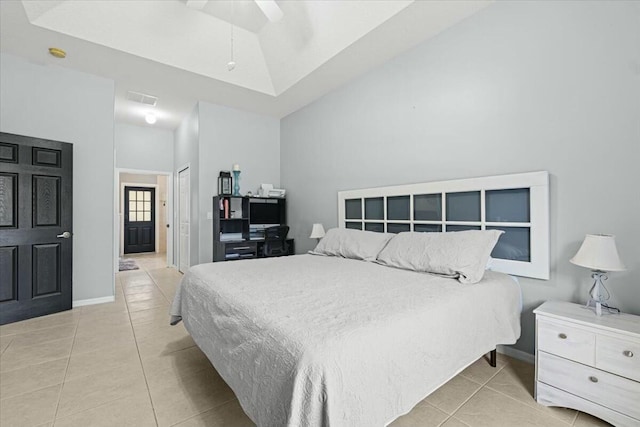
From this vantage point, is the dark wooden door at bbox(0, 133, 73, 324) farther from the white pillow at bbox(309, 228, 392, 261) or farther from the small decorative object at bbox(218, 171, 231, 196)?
the white pillow at bbox(309, 228, 392, 261)

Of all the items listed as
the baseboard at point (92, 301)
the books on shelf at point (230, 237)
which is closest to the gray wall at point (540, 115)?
the books on shelf at point (230, 237)

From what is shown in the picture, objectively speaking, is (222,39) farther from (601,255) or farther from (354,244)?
(601,255)

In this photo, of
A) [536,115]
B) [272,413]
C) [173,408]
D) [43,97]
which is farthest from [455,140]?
[43,97]

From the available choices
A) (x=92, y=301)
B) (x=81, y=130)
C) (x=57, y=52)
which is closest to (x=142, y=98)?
(x=81, y=130)

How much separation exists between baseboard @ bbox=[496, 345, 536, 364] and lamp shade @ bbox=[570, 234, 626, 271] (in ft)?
3.04

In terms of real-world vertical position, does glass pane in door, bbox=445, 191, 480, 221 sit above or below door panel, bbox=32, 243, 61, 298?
above

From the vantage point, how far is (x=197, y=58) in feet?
11.7

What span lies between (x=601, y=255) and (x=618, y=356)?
55 centimetres

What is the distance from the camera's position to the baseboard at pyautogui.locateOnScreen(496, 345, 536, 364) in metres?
2.22

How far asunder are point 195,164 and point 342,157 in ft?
8.21

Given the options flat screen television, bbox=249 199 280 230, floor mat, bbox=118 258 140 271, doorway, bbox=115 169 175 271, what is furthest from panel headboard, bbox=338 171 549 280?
doorway, bbox=115 169 175 271

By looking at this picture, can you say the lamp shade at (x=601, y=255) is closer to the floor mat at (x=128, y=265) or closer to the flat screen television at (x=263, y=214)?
the flat screen television at (x=263, y=214)

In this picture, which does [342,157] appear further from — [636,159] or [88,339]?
[88,339]

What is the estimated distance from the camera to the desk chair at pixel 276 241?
14.9ft
